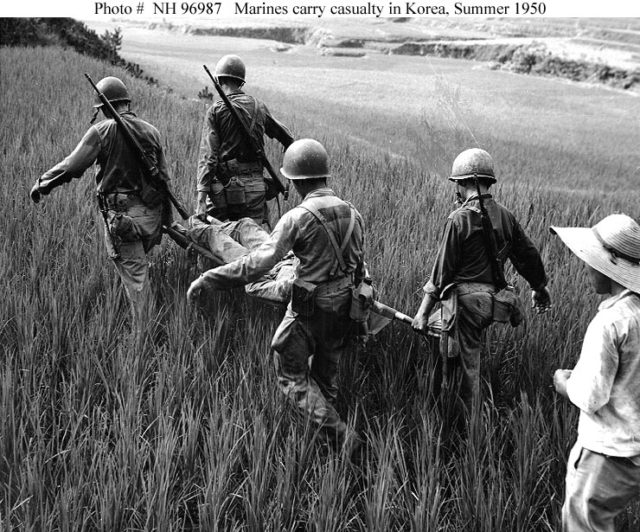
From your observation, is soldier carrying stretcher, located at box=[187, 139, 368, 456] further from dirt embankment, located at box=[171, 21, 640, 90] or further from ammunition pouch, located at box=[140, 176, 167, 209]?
dirt embankment, located at box=[171, 21, 640, 90]

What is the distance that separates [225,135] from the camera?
14.4ft

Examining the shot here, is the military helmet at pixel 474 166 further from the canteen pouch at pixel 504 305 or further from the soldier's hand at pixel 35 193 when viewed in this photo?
the soldier's hand at pixel 35 193

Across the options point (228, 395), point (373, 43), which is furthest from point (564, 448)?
point (373, 43)

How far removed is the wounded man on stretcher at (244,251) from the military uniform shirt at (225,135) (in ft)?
1.60

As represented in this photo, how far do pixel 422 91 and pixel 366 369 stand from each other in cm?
1564

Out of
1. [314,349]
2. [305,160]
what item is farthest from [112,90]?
A: [314,349]

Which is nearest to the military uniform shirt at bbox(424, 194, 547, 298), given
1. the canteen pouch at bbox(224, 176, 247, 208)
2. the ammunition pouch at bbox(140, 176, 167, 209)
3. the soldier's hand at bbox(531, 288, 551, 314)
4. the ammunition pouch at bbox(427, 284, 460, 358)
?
the ammunition pouch at bbox(427, 284, 460, 358)

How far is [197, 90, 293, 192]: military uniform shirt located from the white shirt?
9.82 feet

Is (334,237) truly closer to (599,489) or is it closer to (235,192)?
(599,489)

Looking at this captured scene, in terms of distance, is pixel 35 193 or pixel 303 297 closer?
pixel 303 297

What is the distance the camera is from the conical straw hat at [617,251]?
1.97 metres

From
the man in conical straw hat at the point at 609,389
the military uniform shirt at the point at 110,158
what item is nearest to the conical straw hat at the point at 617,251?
the man in conical straw hat at the point at 609,389

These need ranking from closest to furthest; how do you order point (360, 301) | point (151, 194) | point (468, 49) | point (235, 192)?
point (360, 301) → point (151, 194) → point (235, 192) → point (468, 49)

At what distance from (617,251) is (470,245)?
0.88 m
